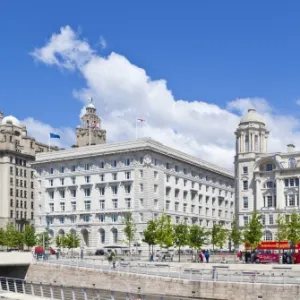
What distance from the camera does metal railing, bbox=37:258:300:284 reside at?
172 ft

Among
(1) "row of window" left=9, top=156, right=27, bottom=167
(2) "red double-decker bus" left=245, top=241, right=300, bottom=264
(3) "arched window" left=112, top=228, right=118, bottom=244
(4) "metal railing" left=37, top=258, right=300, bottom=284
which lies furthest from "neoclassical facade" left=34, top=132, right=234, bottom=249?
(4) "metal railing" left=37, top=258, right=300, bottom=284

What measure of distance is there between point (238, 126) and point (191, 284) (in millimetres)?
68388

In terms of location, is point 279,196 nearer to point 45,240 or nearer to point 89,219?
point 89,219

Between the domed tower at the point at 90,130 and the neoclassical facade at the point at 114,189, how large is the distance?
5365 centimetres

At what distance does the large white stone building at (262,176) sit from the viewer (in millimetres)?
Result: 111688

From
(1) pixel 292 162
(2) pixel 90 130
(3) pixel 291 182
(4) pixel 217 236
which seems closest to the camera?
(4) pixel 217 236

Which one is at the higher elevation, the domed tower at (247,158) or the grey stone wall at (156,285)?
the domed tower at (247,158)

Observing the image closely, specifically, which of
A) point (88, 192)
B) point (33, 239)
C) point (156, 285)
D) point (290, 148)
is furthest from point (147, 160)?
point (156, 285)

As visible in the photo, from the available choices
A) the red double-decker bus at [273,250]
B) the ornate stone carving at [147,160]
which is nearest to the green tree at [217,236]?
the red double-decker bus at [273,250]

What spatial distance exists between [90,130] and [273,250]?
100632 mm

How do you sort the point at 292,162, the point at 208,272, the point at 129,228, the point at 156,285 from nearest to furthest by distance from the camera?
1. the point at 156,285
2. the point at 208,272
3. the point at 129,228
4. the point at 292,162

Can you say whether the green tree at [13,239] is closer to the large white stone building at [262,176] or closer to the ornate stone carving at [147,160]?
the ornate stone carving at [147,160]

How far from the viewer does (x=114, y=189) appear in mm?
120375

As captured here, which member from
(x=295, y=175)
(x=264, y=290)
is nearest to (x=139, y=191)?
(x=295, y=175)
